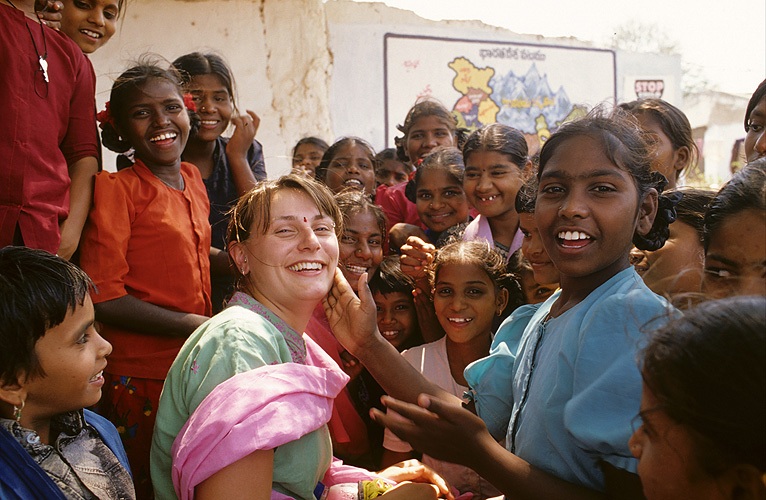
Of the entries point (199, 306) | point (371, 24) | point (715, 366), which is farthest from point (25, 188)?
point (371, 24)

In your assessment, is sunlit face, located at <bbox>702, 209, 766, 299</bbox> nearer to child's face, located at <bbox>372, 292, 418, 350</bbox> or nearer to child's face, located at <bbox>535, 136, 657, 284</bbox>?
child's face, located at <bbox>535, 136, 657, 284</bbox>

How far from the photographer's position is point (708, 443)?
103 cm

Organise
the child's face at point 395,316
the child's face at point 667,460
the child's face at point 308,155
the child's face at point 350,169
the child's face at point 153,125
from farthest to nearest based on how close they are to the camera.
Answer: the child's face at point 308,155 < the child's face at point 350,169 < the child's face at point 395,316 < the child's face at point 153,125 < the child's face at point 667,460

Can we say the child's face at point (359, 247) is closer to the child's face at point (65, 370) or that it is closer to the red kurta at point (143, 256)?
the red kurta at point (143, 256)

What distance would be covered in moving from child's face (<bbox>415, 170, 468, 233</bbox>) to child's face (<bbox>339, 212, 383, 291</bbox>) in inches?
21.7

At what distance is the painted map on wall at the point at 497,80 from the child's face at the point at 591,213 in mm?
6496

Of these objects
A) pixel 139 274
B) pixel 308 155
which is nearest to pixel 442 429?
pixel 139 274

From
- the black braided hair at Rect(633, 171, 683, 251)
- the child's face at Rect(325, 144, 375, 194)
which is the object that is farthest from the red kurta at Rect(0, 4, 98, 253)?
the black braided hair at Rect(633, 171, 683, 251)

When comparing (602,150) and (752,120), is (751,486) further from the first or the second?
(752,120)

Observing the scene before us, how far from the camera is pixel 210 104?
377cm

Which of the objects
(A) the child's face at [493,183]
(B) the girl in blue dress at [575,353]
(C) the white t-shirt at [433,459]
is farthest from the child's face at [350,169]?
(B) the girl in blue dress at [575,353]

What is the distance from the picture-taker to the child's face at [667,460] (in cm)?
107

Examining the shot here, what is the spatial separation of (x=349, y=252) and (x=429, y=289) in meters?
0.51

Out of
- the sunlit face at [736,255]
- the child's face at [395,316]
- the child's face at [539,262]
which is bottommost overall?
the child's face at [395,316]
